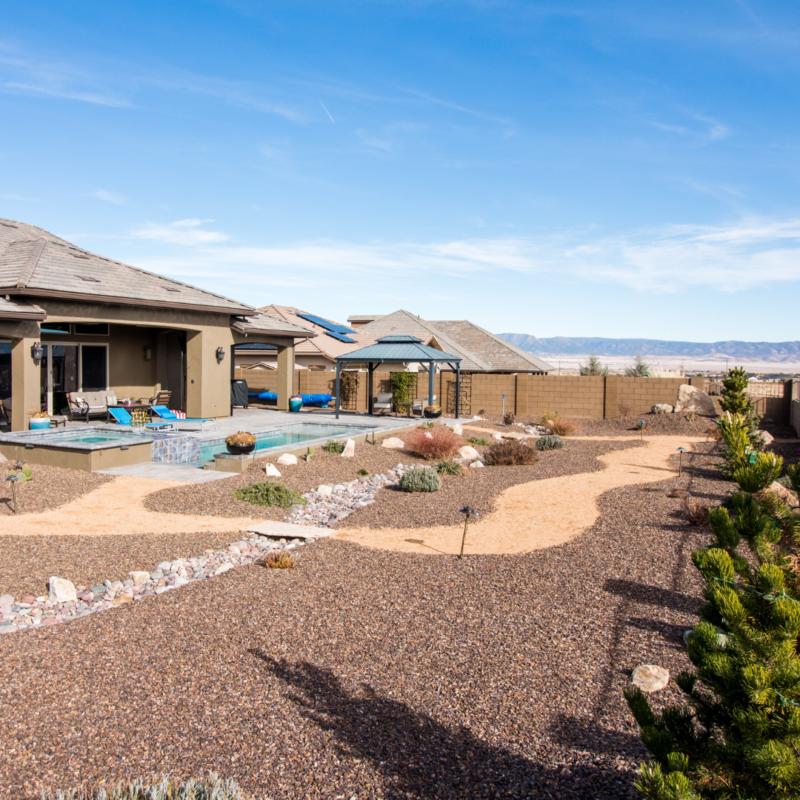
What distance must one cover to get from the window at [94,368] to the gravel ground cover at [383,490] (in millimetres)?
8737

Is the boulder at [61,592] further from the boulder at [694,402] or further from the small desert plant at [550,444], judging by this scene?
the boulder at [694,402]

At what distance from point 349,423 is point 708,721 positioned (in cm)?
1722

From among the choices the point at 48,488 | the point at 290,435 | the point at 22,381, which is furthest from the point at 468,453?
the point at 22,381

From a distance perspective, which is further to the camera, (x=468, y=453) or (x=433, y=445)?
(x=468, y=453)

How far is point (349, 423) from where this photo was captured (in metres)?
19.5

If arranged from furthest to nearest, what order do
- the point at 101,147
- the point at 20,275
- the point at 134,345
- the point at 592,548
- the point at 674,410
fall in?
the point at 674,410
the point at 134,345
the point at 101,147
the point at 20,275
the point at 592,548

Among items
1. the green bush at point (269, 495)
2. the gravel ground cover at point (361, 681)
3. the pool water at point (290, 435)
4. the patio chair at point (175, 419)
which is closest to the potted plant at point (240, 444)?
the pool water at point (290, 435)

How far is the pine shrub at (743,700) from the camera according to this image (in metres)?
2.21

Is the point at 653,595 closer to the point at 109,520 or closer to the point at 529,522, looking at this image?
the point at 529,522

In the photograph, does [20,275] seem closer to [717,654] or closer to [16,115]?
[16,115]

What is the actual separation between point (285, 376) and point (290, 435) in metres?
6.05

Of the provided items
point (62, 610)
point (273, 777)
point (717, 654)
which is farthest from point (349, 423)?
point (717, 654)

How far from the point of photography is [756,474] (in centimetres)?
265

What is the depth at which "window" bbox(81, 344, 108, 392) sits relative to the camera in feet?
61.4
